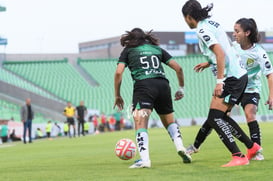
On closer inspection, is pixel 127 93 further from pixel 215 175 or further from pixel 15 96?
pixel 215 175

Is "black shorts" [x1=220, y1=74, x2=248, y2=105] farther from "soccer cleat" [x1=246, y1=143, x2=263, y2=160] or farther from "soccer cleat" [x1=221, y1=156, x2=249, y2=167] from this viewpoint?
"soccer cleat" [x1=246, y1=143, x2=263, y2=160]

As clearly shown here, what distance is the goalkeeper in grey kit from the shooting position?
873cm

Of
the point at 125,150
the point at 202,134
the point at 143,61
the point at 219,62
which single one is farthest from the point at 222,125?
the point at 125,150

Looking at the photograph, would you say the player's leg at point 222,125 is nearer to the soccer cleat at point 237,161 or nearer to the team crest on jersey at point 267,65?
the soccer cleat at point 237,161

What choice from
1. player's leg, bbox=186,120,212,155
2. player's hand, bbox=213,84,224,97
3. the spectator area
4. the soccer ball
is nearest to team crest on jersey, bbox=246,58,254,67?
player's leg, bbox=186,120,212,155

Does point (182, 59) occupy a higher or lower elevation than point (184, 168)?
higher

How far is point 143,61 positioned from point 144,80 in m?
0.27

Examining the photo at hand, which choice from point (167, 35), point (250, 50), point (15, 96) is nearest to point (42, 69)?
point (15, 96)

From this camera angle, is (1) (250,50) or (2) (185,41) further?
(2) (185,41)

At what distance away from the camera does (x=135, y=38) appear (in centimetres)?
895

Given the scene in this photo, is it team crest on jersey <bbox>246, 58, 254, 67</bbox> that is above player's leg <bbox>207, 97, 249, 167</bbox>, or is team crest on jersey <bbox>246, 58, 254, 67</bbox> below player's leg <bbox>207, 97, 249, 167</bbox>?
above

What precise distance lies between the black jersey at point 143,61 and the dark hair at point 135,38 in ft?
0.24

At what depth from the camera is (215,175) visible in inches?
280

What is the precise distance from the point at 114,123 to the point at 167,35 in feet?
135
